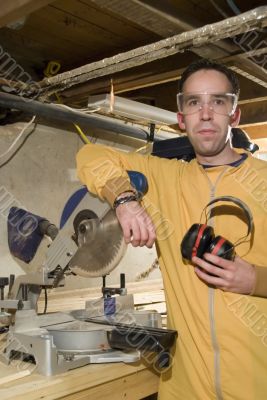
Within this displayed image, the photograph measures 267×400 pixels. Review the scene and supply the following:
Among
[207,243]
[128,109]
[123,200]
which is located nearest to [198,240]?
[207,243]

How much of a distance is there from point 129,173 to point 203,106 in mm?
318

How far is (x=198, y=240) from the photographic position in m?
1.04

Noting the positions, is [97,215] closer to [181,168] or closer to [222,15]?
[181,168]

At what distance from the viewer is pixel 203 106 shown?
1248 millimetres

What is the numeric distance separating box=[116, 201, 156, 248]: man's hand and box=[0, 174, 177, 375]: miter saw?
134 mm

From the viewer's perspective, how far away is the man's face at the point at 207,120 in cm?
123

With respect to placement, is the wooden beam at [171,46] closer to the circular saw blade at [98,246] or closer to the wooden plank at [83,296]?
the circular saw blade at [98,246]

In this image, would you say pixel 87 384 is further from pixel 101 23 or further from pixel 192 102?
pixel 101 23

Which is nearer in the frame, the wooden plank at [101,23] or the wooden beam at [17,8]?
the wooden beam at [17,8]

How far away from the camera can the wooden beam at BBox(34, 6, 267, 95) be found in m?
1.32

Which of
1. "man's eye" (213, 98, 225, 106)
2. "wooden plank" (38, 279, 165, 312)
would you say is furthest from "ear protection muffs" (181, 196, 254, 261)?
"wooden plank" (38, 279, 165, 312)

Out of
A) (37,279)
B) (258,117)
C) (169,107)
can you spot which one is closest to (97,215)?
(37,279)

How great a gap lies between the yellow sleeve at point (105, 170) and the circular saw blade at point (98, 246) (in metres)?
0.08

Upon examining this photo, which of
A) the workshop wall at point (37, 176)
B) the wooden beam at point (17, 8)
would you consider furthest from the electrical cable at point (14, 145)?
the wooden beam at point (17, 8)
